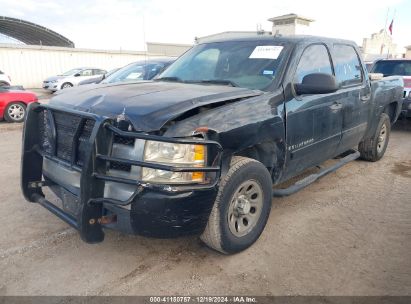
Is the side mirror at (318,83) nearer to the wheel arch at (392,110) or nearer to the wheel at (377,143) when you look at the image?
the wheel at (377,143)

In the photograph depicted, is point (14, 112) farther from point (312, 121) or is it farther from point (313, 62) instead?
point (312, 121)

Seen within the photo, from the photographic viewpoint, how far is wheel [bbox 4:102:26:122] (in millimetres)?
9672

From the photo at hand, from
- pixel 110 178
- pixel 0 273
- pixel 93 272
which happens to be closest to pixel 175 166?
pixel 110 178

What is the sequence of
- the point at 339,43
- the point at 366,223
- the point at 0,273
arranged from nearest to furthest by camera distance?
the point at 0,273 → the point at 366,223 → the point at 339,43

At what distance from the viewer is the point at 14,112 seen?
9758 mm

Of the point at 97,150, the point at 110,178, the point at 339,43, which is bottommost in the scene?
the point at 110,178

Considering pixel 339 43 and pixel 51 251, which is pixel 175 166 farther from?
pixel 339 43

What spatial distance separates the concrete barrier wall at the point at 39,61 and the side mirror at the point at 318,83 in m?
24.0

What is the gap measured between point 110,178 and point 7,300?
1.14 m

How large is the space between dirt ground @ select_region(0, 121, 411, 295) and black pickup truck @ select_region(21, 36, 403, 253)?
30 cm

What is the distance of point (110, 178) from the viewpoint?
2434 mm

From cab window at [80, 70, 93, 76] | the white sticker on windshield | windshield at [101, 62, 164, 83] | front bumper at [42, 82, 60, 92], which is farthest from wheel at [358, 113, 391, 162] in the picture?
cab window at [80, 70, 93, 76]

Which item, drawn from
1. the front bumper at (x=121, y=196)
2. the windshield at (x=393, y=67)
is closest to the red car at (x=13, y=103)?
the front bumper at (x=121, y=196)

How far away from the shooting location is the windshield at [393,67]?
10044 mm
